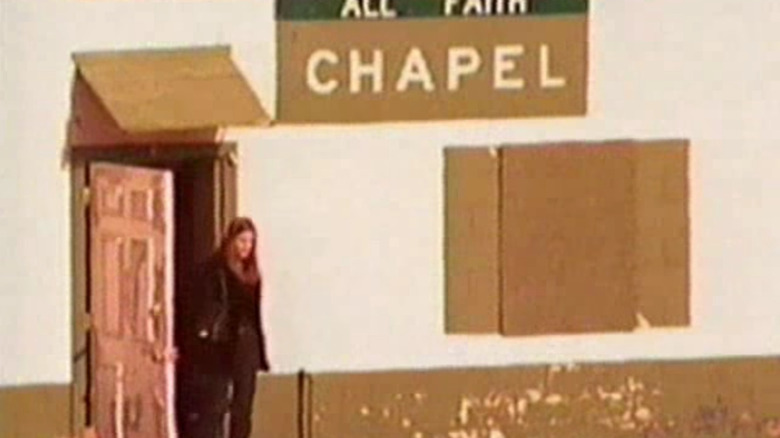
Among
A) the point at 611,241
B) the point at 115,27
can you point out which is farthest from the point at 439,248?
the point at 115,27

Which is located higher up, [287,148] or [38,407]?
[287,148]

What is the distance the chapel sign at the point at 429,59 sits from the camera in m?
13.6

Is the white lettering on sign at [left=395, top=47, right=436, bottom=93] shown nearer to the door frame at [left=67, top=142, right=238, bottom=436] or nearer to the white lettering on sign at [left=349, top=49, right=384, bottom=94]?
the white lettering on sign at [left=349, top=49, right=384, bottom=94]

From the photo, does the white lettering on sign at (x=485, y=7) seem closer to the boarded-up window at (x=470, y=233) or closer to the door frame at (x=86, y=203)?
the boarded-up window at (x=470, y=233)

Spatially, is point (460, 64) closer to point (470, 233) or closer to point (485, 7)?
point (485, 7)

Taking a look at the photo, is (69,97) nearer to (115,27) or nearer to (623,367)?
(115,27)

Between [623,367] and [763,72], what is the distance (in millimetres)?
1269

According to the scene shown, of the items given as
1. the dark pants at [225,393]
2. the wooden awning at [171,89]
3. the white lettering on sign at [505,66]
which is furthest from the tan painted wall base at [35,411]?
the white lettering on sign at [505,66]

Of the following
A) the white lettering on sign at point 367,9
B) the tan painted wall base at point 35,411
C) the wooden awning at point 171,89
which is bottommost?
the tan painted wall base at point 35,411

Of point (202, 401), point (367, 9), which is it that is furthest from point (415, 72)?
point (202, 401)

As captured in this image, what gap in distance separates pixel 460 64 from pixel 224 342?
1388 millimetres

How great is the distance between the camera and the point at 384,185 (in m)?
13.7

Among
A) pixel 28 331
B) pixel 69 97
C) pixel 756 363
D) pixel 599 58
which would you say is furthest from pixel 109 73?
pixel 756 363

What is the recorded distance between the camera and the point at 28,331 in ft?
44.1
